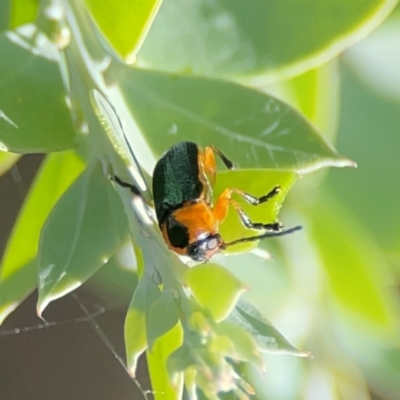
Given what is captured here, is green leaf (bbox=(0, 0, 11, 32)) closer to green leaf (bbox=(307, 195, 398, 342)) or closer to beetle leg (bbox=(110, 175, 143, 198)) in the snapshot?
beetle leg (bbox=(110, 175, 143, 198))

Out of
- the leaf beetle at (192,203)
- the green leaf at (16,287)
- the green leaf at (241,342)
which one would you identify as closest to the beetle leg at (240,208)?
the leaf beetle at (192,203)

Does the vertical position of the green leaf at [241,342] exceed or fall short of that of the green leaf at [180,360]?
it falls short

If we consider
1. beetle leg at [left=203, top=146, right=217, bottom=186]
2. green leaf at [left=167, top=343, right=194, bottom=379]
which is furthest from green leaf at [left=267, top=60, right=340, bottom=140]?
green leaf at [left=167, top=343, right=194, bottom=379]

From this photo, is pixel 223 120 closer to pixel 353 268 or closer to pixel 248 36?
pixel 248 36

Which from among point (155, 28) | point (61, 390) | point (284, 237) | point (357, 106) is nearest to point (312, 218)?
point (284, 237)

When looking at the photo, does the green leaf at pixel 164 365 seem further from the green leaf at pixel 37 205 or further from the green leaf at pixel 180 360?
the green leaf at pixel 37 205

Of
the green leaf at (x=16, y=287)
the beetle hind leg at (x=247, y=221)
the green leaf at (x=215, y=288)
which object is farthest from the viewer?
the green leaf at (x=16, y=287)

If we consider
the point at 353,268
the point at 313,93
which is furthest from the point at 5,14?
the point at 353,268
